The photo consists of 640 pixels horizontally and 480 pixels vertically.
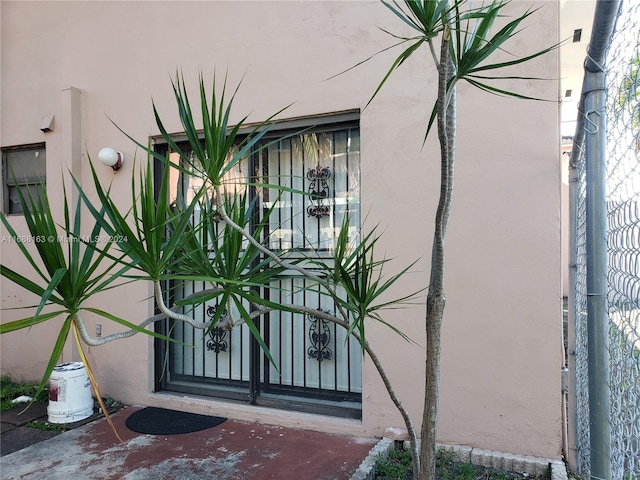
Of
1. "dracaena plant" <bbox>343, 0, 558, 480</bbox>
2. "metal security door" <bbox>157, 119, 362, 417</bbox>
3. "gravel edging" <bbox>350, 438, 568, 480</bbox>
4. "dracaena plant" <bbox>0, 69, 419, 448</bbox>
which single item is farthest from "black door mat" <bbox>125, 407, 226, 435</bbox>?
"dracaena plant" <bbox>343, 0, 558, 480</bbox>

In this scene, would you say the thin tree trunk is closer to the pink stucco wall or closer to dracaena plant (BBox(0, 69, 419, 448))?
dracaena plant (BBox(0, 69, 419, 448))

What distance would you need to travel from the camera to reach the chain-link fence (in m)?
1.41

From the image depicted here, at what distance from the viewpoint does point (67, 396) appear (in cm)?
391

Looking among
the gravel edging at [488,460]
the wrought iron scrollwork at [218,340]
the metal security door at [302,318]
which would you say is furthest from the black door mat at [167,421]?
the gravel edging at [488,460]

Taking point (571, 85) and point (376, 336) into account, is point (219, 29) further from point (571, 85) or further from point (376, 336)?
point (571, 85)

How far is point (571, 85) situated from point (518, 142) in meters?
5.30

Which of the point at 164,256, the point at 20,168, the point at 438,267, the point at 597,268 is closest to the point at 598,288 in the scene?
the point at 597,268

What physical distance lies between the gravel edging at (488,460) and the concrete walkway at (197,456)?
0.57 feet

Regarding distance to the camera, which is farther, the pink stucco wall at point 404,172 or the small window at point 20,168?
the small window at point 20,168

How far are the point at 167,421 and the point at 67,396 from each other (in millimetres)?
900

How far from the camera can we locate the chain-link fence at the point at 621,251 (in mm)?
1414

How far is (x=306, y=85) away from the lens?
3648 millimetres

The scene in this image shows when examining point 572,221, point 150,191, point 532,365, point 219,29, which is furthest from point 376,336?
point 219,29

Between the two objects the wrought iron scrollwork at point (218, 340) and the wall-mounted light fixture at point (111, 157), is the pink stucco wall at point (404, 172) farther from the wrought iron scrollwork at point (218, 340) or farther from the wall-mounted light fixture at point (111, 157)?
the wrought iron scrollwork at point (218, 340)
